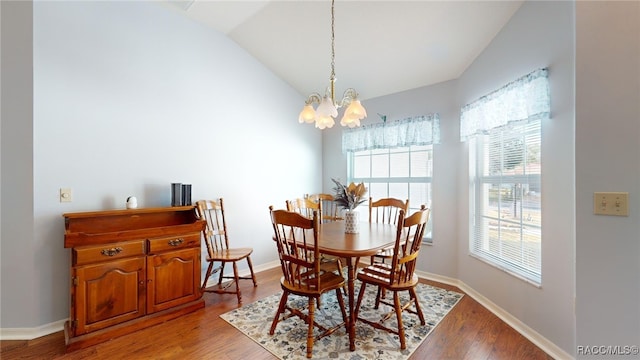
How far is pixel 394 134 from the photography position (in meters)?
3.53

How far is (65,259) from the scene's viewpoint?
2.18 m

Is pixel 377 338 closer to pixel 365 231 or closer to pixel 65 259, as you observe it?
pixel 365 231

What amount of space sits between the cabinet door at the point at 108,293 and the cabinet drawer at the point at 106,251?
4cm

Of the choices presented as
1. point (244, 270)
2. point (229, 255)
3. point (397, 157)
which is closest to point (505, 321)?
point (397, 157)

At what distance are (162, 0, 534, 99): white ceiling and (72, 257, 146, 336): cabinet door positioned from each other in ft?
8.35

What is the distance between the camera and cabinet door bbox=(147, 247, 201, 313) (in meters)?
2.24

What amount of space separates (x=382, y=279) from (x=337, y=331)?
0.58 m

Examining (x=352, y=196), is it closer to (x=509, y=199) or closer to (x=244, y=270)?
(x=509, y=199)

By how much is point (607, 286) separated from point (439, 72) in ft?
8.06

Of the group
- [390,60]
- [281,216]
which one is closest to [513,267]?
[281,216]

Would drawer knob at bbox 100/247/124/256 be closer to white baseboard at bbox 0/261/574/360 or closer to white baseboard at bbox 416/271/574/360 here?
white baseboard at bbox 0/261/574/360

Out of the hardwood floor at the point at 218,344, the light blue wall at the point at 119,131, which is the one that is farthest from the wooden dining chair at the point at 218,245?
the hardwood floor at the point at 218,344

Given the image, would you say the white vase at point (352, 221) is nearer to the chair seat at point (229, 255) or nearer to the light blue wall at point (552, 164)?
the chair seat at point (229, 255)

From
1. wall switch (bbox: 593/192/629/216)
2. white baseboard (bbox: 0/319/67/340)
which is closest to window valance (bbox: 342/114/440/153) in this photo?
wall switch (bbox: 593/192/629/216)
